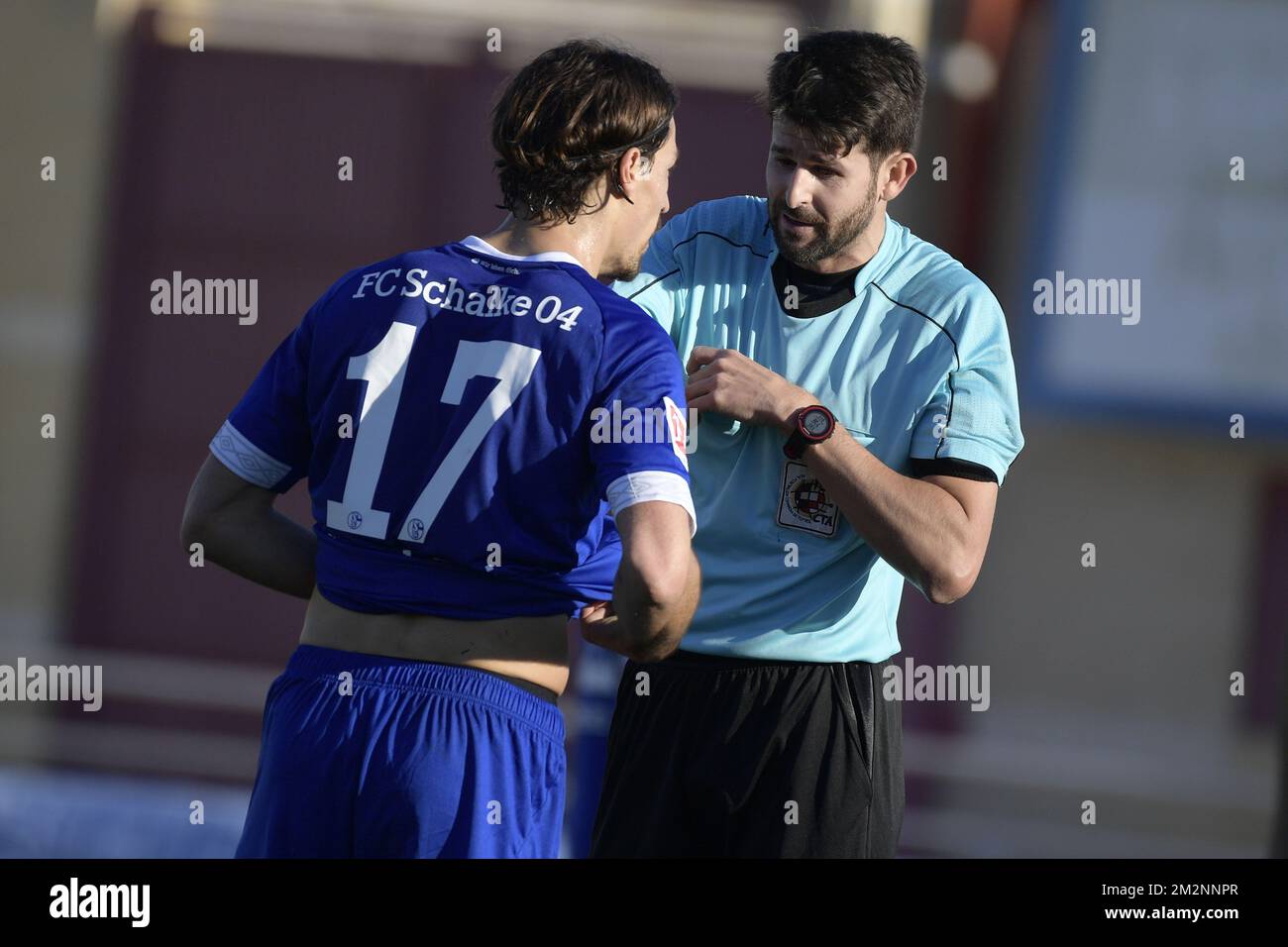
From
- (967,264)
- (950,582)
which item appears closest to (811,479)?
(950,582)

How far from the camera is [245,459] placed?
2254mm

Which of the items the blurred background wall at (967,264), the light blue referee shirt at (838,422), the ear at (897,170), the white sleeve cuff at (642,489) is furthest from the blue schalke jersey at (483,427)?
the blurred background wall at (967,264)

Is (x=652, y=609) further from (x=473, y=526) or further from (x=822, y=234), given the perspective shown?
(x=822, y=234)

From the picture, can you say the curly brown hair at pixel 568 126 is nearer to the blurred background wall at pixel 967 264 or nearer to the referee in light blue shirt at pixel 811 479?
the referee in light blue shirt at pixel 811 479

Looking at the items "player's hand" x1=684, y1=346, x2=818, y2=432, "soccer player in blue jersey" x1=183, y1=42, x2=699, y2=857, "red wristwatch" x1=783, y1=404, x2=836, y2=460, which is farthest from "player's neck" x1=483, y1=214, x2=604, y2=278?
"red wristwatch" x1=783, y1=404, x2=836, y2=460

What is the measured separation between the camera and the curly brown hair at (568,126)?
219 cm

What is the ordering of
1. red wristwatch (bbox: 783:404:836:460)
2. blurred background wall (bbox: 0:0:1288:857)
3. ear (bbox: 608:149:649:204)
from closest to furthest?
1. ear (bbox: 608:149:649:204)
2. red wristwatch (bbox: 783:404:836:460)
3. blurred background wall (bbox: 0:0:1288:857)

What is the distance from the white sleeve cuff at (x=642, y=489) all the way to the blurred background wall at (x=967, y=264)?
486 centimetres

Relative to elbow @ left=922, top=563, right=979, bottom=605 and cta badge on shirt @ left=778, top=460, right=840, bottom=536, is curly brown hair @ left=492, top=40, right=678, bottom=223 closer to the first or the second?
cta badge on shirt @ left=778, top=460, right=840, bottom=536

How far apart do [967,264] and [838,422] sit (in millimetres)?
4545

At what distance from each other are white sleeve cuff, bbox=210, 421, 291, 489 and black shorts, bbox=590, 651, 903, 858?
85 cm

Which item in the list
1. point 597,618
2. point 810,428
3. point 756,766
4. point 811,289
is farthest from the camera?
point 811,289

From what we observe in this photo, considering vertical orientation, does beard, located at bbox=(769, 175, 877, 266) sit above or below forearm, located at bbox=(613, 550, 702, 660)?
above

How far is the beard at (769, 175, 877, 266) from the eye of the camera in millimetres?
2625
